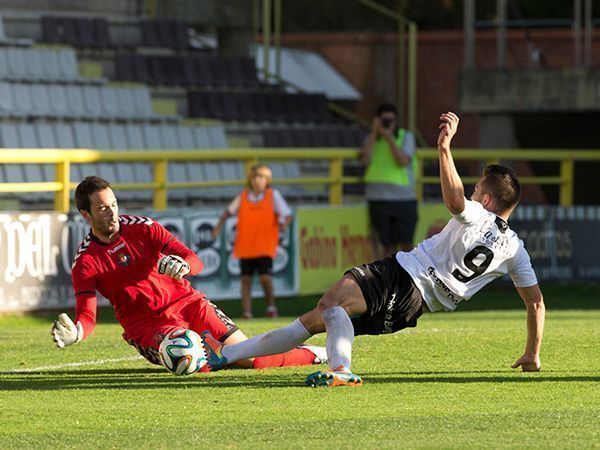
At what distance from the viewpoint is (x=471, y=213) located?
844 centimetres

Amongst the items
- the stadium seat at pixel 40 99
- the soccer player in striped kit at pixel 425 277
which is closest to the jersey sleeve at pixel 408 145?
the stadium seat at pixel 40 99

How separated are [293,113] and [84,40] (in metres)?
3.21

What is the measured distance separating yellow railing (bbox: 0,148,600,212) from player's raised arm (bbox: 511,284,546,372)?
6188mm

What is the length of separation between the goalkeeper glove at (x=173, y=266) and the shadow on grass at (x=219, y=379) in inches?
25.2

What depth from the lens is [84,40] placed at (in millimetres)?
21344

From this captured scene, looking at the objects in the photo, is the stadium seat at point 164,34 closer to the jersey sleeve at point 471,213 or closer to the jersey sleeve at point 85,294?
the jersey sleeve at point 85,294

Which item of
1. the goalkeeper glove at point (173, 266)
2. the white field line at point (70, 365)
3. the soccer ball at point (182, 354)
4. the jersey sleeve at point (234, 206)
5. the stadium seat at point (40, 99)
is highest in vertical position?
the stadium seat at point (40, 99)

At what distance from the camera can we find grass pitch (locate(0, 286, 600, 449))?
673 cm

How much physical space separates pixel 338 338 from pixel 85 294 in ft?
5.00

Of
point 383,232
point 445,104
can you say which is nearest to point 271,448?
point 383,232

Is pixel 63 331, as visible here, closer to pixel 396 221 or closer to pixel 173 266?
pixel 173 266

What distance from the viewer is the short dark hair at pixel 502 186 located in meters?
8.66

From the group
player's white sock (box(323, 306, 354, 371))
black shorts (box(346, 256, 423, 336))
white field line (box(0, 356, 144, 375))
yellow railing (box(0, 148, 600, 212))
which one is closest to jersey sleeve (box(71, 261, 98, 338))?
white field line (box(0, 356, 144, 375))

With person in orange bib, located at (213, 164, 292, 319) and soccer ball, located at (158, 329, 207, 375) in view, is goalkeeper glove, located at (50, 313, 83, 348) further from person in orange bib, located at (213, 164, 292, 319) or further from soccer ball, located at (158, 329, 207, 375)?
person in orange bib, located at (213, 164, 292, 319)
